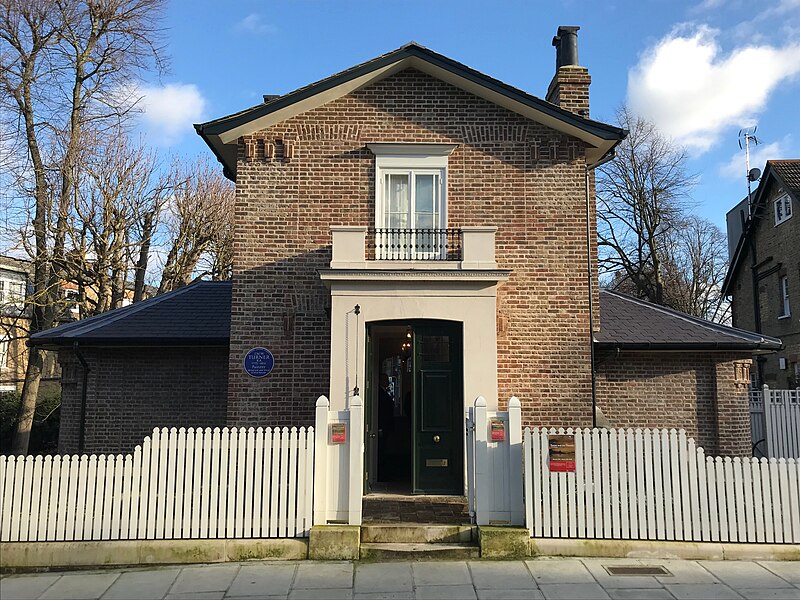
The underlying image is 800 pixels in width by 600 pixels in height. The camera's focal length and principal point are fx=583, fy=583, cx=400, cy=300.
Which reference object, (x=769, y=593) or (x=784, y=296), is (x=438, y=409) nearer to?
(x=769, y=593)

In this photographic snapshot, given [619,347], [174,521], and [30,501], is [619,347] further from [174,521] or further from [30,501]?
[30,501]

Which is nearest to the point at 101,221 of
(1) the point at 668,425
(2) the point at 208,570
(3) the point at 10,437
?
(3) the point at 10,437

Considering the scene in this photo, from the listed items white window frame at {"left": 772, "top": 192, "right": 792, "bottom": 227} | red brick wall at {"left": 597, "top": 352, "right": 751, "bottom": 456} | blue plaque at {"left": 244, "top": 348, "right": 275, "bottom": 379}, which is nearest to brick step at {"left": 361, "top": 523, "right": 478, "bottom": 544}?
blue plaque at {"left": 244, "top": 348, "right": 275, "bottom": 379}

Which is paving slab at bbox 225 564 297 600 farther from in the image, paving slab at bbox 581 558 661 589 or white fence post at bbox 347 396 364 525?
paving slab at bbox 581 558 661 589

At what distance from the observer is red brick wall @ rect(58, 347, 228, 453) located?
11.4 m

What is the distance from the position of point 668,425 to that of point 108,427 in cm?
1090

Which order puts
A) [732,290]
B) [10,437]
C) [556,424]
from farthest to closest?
[732,290], [10,437], [556,424]

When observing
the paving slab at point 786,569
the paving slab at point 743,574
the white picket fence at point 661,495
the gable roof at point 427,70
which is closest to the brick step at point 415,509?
the white picket fence at point 661,495

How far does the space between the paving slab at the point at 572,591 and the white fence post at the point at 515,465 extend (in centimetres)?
108

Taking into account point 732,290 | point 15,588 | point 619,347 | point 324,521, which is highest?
point 732,290

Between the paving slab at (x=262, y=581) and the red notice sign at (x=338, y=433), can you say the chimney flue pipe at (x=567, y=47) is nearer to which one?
the red notice sign at (x=338, y=433)

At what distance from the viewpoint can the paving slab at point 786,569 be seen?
6.21 meters

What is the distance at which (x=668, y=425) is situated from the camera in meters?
11.2

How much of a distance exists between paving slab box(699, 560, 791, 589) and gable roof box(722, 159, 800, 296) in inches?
704
